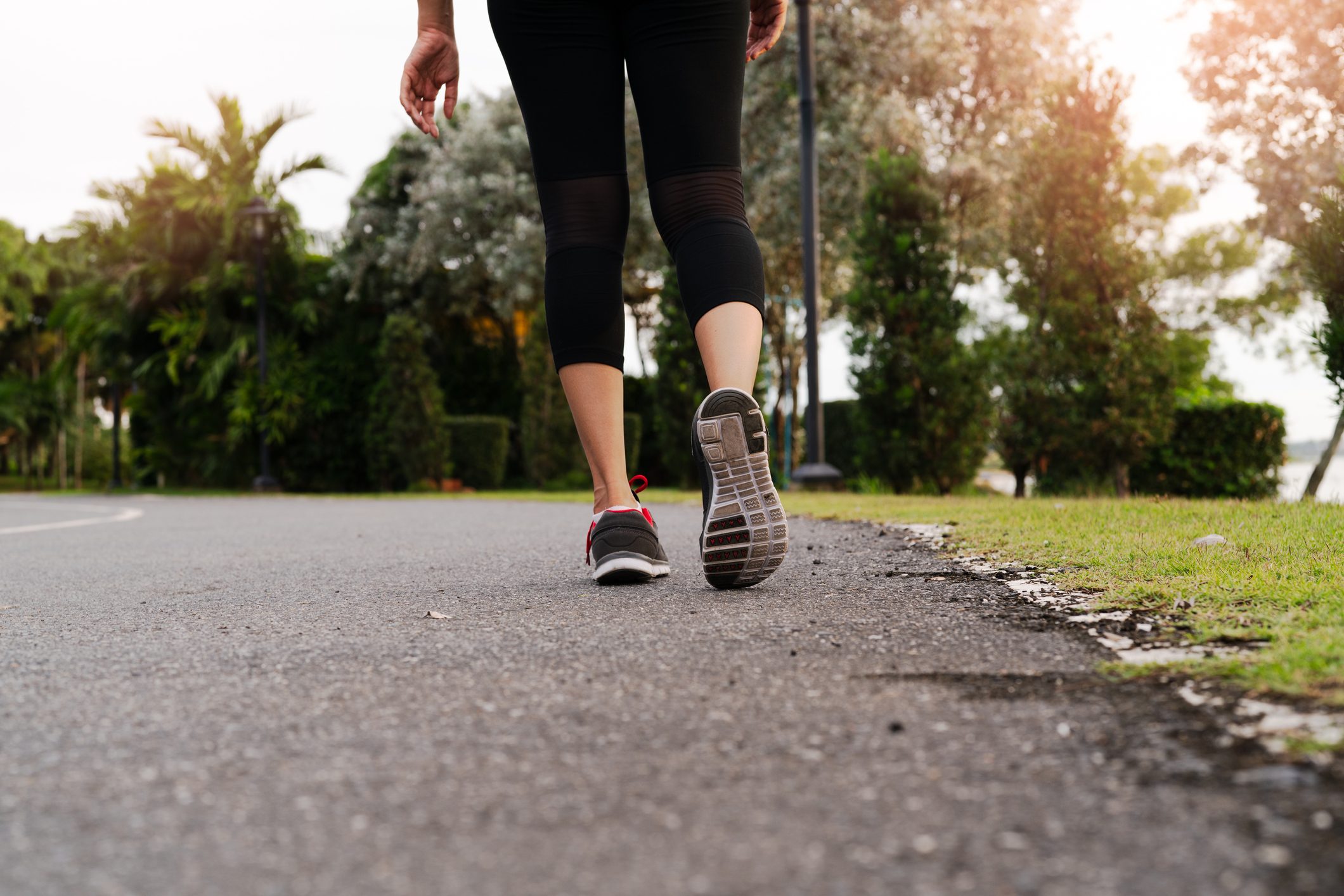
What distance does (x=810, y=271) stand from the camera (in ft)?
33.0

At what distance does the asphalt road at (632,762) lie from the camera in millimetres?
836

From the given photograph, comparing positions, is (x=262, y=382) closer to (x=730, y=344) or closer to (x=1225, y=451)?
(x=1225, y=451)

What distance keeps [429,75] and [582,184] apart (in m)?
0.54

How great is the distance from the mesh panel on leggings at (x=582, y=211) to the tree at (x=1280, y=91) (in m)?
14.2

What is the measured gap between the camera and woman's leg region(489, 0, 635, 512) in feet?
7.98

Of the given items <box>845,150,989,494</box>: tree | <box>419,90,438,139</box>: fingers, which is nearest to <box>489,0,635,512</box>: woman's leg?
<box>419,90,438,139</box>: fingers

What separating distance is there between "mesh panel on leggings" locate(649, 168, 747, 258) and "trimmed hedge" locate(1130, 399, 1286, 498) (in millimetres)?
8712

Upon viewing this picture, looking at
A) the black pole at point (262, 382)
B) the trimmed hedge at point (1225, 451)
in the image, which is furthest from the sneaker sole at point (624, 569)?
the black pole at point (262, 382)

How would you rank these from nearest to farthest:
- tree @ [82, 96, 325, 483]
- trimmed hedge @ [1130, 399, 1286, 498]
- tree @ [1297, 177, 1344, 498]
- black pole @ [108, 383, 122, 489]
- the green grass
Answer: the green grass < tree @ [1297, 177, 1344, 498] < trimmed hedge @ [1130, 399, 1286, 498] < tree @ [82, 96, 325, 483] < black pole @ [108, 383, 122, 489]

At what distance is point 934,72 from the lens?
601 inches

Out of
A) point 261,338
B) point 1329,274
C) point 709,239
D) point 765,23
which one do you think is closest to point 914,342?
point 1329,274

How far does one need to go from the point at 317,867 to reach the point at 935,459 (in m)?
9.12

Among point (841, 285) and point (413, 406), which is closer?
point (413, 406)

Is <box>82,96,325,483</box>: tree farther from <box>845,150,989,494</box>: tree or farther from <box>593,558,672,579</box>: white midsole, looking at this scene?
<box>593,558,672,579</box>: white midsole
